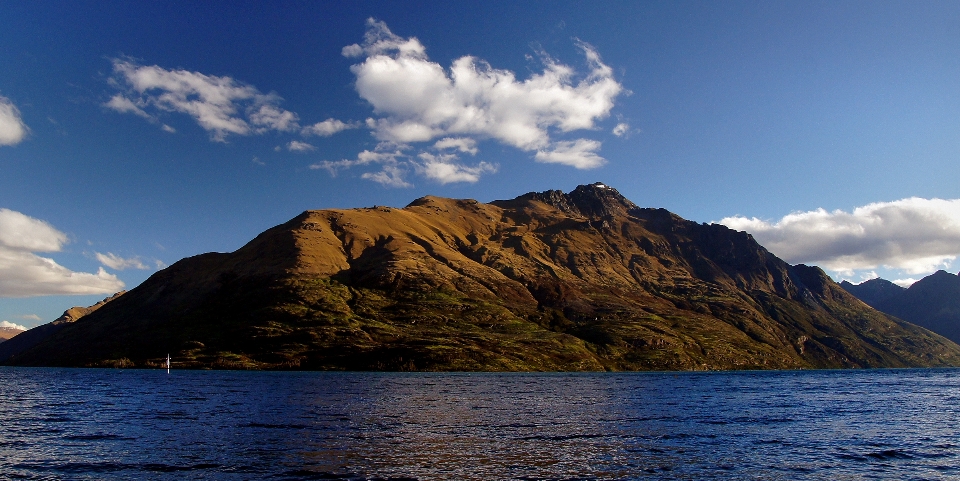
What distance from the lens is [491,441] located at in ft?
158

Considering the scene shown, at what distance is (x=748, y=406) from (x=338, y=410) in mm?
60057

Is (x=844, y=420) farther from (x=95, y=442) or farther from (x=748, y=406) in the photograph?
(x=95, y=442)

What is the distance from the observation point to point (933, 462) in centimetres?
4259

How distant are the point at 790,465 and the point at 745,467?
3.85m

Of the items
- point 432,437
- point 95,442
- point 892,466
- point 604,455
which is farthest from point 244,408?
point 892,466

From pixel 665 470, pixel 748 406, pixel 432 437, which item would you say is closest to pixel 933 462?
pixel 665 470

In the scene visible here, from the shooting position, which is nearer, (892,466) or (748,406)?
(892,466)

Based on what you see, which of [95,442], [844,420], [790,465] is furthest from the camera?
[844,420]

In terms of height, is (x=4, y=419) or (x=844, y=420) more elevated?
(x=4, y=419)

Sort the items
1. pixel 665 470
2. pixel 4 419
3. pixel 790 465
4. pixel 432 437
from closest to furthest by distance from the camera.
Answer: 1. pixel 665 470
2. pixel 790 465
3. pixel 432 437
4. pixel 4 419

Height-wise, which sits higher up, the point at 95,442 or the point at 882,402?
the point at 95,442

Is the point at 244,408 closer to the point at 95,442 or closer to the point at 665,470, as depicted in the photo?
the point at 95,442


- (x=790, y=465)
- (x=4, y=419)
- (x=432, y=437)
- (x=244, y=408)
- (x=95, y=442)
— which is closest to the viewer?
(x=790, y=465)

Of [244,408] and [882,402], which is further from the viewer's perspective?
[882,402]
